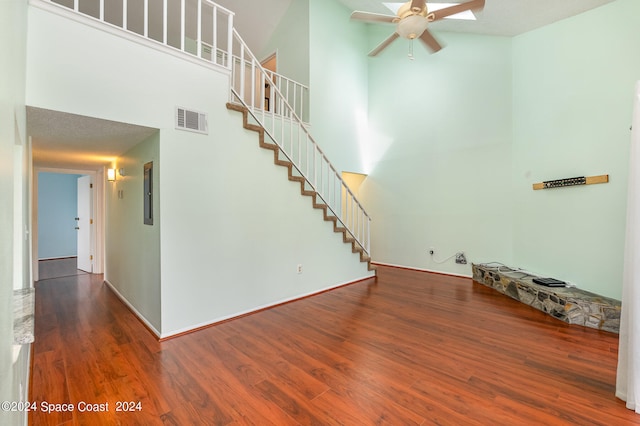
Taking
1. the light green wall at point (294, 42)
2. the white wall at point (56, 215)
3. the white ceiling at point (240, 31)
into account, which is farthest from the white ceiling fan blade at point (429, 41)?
the white wall at point (56, 215)

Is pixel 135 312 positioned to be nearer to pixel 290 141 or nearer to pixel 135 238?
pixel 135 238

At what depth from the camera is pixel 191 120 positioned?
299 cm

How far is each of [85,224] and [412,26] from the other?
676 centimetres

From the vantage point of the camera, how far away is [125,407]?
1873 millimetres

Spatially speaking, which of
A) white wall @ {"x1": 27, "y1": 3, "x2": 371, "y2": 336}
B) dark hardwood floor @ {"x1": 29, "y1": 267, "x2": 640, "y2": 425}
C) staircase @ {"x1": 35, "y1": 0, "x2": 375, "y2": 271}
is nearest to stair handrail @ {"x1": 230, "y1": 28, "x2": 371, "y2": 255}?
staircase @ {"x1": 35, "y1": 0, "x2": 375, "y2": 271}

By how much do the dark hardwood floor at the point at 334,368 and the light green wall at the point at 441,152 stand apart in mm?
1996

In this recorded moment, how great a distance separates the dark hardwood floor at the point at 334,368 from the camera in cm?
181

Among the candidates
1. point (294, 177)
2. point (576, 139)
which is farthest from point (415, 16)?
point (576, 139)

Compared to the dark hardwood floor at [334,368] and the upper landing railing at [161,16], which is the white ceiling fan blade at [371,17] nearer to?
the upper landing railing at [161,16]

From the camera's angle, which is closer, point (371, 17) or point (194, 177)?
point (194, 177)

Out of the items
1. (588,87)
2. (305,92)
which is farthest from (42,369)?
(588,87)

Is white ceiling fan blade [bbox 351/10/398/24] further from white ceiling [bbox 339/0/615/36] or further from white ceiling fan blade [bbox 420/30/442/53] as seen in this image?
white ceiling [bbox 339/0/615/36]

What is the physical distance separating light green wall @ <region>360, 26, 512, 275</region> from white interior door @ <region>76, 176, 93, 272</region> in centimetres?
585

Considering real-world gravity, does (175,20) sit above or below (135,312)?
above
